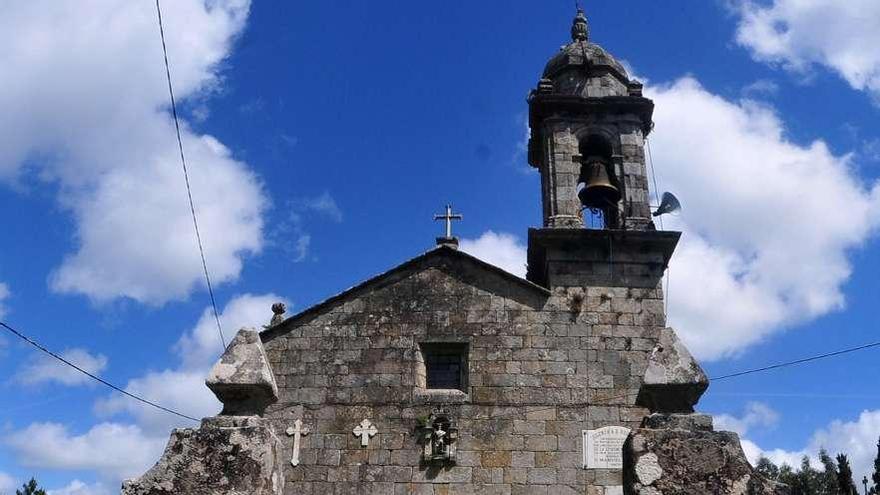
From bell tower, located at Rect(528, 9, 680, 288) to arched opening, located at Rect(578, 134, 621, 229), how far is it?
19 mm

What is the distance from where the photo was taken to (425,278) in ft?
40.5

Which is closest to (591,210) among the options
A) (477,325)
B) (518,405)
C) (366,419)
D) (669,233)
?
(669,233)

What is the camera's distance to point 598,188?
1328 cm

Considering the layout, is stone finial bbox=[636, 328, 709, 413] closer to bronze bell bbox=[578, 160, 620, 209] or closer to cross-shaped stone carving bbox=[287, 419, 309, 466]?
cross-shaped stone carving bbox=[287, 419, 309, 466]

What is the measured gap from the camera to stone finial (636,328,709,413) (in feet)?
10.1

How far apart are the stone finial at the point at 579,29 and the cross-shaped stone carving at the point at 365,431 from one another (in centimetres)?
947

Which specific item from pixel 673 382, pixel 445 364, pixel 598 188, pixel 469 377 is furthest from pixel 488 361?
pixel 673 382

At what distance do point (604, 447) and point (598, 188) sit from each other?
15.7 feet

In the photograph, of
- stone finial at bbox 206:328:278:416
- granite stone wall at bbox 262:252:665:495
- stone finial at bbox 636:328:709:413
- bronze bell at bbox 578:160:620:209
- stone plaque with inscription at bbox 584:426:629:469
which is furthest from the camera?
bronze bell at bbox 578:160:620:209

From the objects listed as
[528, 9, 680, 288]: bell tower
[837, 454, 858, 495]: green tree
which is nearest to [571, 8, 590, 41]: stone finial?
[528, 9, 680, 288]: bell tower

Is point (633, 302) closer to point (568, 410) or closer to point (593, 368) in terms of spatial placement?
point (593, 368)

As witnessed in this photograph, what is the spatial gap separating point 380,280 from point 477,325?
1811 millimetres

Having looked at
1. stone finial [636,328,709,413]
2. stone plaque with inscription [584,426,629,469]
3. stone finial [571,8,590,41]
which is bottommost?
stone finial [636,328,709,413]

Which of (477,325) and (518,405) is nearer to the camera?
(518,405)
